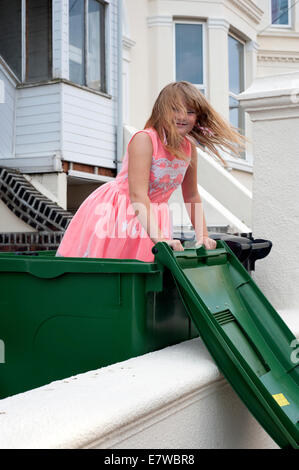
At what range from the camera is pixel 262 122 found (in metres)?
3.19

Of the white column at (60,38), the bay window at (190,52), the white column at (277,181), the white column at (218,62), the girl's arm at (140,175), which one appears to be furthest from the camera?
the bay window at (190,52)

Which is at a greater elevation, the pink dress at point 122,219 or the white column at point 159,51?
the white column at point 159,51

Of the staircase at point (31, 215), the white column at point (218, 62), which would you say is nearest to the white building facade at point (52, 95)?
the staircase at point (31, 215)

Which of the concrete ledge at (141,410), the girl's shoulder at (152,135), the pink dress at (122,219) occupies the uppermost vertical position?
the girl's shoulder at (152,135)

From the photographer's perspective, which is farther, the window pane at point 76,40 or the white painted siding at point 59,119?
the window pane at point 76,40

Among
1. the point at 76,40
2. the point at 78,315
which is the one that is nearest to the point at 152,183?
the point at 78,315

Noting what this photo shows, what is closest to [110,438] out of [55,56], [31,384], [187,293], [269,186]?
[187,293]

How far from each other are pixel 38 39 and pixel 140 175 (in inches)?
265

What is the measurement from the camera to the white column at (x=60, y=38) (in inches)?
314

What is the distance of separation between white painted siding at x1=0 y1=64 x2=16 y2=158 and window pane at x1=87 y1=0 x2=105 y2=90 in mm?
1239

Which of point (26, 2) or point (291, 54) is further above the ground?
point (291, 54)

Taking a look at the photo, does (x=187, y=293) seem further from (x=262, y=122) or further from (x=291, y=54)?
(x=291, y=54)

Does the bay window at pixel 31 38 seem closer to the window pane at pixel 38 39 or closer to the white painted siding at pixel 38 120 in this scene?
the window pane at pixel 38 39

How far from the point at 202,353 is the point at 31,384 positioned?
670 mm
